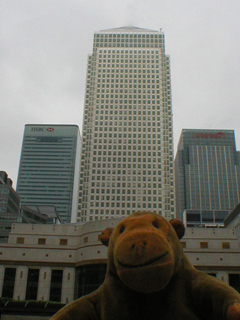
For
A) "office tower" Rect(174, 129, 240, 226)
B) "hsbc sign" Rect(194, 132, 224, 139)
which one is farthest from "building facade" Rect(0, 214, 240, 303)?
"hsbc sign" Rect(194, 132, 224, 139)

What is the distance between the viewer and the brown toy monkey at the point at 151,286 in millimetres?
5117

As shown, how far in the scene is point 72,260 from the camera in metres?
35.4

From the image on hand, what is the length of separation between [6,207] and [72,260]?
63679mm

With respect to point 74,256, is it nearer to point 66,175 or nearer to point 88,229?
point 88,229

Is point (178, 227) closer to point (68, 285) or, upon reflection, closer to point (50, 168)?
point (68, 285)

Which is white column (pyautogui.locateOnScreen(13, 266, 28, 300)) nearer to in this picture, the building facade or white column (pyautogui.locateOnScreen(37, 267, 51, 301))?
the building facade

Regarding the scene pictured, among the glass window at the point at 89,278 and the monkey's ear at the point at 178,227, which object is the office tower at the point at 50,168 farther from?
the monkey's ear at the point at 178,227

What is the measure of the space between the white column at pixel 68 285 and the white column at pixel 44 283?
1.61 metres

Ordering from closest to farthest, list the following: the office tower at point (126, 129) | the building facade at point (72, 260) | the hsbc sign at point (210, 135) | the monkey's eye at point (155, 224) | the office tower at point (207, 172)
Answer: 1. the monkey's eye at point (155, 224)
2. the building facade at point (72, 260)
3. the office tower at point (126, 129)
4. the office tower at point (207, 172)
5. the hsbc sign at point (210, 135)

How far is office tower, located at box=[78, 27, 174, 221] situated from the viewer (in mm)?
93438

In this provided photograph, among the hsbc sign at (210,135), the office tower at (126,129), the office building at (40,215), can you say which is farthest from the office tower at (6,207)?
the hsbc sign at (210,135)

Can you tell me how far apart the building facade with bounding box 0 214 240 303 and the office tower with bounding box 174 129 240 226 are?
108 meters

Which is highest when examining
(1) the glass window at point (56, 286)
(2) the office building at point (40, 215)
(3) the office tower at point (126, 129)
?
(3) the office tower at point (126, 129)

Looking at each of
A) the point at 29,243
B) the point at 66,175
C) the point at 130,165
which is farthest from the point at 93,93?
the point at 29,243
